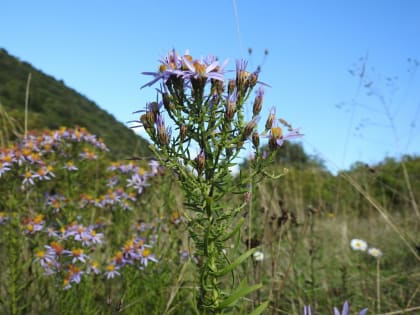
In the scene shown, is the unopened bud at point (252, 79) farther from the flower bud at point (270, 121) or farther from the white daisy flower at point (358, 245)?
the white daisy flower at point (358, 245)

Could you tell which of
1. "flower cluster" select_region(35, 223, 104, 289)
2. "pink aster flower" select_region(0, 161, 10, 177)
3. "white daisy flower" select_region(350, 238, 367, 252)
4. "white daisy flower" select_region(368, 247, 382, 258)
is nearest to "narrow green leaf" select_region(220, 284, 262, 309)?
"flower cluster" select_region(35, 223, 104, 289)

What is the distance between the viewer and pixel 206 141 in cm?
115

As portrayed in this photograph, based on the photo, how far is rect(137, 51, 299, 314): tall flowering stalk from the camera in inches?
44.6

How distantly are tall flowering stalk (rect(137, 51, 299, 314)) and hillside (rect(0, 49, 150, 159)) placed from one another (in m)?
12.6

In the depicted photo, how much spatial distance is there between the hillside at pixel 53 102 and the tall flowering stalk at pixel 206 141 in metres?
12.6

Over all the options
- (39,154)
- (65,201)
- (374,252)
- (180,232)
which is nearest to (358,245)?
(374,252)

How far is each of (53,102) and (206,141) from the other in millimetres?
23332

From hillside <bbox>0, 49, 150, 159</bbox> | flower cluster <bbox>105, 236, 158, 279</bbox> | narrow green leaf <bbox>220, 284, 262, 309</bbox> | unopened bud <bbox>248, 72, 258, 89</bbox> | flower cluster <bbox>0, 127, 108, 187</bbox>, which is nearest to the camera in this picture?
narrow green leaf <bbox>220, 284, 262, 309</bbox>

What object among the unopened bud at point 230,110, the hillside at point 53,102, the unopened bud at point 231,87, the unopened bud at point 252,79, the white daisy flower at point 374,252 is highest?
the hillside at point 53,102

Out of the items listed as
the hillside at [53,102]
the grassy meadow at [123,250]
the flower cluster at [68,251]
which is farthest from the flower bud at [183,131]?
the hillside at [53,102]

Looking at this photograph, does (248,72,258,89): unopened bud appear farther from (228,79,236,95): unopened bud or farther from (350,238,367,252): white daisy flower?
(350,238,367,252): white daisy flower

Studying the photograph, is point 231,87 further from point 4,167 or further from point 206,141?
point 4,167

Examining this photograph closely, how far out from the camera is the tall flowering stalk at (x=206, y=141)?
3.71 feet

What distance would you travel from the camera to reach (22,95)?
22156 mm
